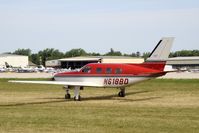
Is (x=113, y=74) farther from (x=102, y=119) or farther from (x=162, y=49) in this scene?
(x=102, y=119)

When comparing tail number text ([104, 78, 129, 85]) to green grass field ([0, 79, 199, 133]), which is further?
tail number text ([104, 78, 129, 85])

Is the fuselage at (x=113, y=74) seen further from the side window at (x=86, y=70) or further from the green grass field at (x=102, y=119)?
the green grass field at (x=102, y=119)

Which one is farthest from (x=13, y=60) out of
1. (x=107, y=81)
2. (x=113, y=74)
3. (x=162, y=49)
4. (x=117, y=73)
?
(x=162, y=49)

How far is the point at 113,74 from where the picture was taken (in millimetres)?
27344

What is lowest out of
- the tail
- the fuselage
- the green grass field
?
the green grass field

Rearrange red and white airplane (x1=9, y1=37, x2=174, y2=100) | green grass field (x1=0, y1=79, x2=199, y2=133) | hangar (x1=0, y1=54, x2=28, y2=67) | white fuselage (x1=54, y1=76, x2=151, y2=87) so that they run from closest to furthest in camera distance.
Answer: green grass field (x1=0, y1=79, x2=199, y2=133)
red and white airplane (x1=9, y1=37, x2=174, y2=100)
white fuselage (x1=54, y1=76, x2=151, y2=87)
hangar (x1=0, y1=54, x2=28, y2=67)

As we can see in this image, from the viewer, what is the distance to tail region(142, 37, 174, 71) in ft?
89.3

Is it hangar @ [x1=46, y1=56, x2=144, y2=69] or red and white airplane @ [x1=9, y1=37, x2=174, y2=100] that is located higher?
hangar @ [x1=46, y1=56, x2=144, y2=69]

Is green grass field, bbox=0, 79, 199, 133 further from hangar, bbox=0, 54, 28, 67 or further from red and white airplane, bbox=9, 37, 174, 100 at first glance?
hangar, bbox=0, 54, 28, 67

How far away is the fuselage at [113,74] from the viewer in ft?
→ 88.3

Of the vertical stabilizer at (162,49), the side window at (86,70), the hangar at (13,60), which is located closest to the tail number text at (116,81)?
the side window at (86,70)

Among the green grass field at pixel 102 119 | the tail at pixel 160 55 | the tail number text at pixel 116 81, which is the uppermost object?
the tail at pixel 160 55

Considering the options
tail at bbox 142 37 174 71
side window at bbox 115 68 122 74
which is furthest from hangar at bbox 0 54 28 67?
tail at bbox 142 37 174 71

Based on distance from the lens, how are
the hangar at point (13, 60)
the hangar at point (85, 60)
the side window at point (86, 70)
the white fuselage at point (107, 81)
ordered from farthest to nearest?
the hangar at point (13, 60) < the hangar at point (85, 60) < the side window at point (86, 70) < the white fuselage at point (107, 81)
